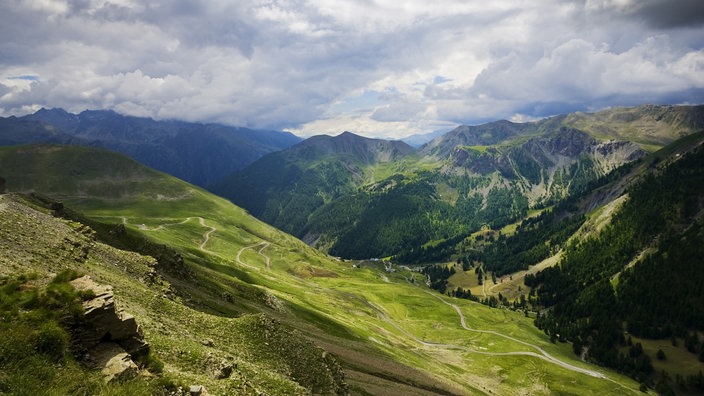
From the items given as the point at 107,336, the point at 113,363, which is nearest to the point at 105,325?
the point at 107,336

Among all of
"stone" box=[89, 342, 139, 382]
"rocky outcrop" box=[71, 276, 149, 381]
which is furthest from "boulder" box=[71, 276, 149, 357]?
"stone" box=[89, 342, 139, 382]

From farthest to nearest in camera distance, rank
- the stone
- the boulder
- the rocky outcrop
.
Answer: the boulder
the rocky outcrop
the stone

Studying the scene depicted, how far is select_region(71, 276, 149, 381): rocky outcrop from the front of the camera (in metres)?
26.8

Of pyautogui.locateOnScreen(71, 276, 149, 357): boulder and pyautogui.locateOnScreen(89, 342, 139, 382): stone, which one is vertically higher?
pyautogui.locateOnScreen(71, 276, 149, 357): boulder

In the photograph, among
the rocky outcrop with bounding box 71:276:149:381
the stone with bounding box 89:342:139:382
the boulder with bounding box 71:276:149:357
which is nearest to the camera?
the stone with bounding box 89:342:139:382

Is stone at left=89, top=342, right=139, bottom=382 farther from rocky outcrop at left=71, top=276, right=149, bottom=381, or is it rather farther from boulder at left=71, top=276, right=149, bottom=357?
boulder at left=71, top=276, right=149, bottom=357

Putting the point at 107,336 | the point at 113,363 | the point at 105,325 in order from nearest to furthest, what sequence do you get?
the point at 113,363, the point at 105,325, the point at 107,336

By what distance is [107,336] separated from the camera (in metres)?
28.8

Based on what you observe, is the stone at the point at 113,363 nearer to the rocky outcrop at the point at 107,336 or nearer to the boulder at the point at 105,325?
the rocky outcrop at the point at 107,336

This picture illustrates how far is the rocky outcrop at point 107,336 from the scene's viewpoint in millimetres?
26844

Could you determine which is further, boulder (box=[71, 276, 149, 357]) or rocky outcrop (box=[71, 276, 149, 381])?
boulder (box=[71, 276, 149, 357])

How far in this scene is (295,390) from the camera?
41719mm

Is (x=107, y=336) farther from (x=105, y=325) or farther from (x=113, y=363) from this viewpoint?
(x=113, y=363)

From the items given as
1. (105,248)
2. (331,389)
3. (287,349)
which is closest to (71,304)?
(287,349)
